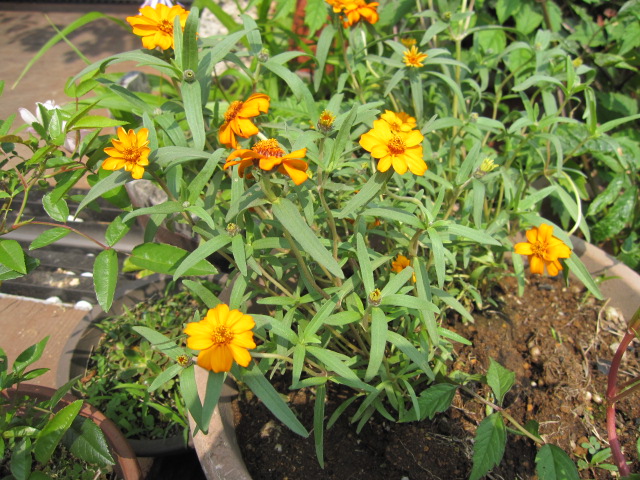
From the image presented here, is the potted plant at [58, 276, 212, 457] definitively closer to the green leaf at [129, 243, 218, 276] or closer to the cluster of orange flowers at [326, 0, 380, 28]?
the green leaf at [129, 243, 218, 276]

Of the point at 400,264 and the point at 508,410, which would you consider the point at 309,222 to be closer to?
the point at 400,264

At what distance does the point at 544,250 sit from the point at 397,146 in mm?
507

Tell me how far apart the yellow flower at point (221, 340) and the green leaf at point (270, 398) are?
10 cm

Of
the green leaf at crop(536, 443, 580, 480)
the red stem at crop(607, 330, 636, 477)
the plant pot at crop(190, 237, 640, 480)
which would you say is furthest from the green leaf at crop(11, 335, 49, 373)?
the red stem at crop(607, 330, 636, 477)

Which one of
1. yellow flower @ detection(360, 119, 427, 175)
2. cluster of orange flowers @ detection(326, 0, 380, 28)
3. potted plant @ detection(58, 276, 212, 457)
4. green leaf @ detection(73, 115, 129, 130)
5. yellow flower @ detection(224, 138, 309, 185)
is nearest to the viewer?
yellow flower @ detection(224, 138, 309, 185)

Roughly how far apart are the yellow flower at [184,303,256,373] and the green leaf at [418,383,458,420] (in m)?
0.51

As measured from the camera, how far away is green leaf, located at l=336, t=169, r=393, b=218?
2.82 ft

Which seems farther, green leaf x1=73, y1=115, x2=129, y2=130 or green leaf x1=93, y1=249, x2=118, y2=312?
green leaf x1=73, y1=115, x2=129, y2=130

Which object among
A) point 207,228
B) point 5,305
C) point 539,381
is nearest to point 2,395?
point 207,228

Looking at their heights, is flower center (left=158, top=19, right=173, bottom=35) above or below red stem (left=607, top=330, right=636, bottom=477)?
above

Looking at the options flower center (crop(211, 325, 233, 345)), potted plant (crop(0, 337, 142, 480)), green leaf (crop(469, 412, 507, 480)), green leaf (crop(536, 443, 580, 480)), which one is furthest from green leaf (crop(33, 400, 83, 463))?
green leaf (crop(536, 443, 580, 480))

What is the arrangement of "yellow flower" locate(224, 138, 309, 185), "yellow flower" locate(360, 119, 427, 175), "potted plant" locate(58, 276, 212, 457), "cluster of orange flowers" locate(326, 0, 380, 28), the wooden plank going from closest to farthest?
1. "yellow flower" locate(224, 138, 309, 185)
2. "yellow flower" locate(360, 119, 427, 175)
3. "cluster of orange flowers" locate(326, 0, 380, 28)
4. "potted plant" locate(58, 276, 212, 457)
5. the wooden plank

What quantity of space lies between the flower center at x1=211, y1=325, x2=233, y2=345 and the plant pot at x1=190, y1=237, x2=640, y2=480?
37 centimetres

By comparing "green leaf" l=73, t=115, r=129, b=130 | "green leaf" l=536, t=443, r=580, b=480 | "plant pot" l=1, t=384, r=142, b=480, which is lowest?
"plant pot" l=1, t=384, r=142, b=480
